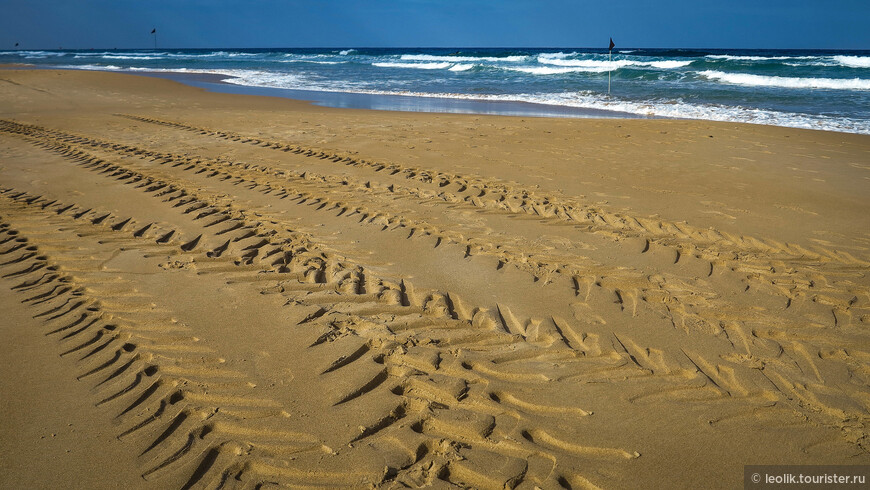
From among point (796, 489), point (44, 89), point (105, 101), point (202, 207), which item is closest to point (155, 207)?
point (202, 207)

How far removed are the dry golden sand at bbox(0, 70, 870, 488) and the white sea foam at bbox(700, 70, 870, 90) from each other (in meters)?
16.9

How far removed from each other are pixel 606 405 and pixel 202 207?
4415mm

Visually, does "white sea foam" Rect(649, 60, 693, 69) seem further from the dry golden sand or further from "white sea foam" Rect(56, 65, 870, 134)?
the dry golden sand

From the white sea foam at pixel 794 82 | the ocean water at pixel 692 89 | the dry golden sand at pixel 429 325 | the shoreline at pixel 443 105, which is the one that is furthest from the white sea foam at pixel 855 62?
the dry golden sand at pixel 429 325

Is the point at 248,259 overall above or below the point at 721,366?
above

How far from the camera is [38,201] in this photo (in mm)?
5746

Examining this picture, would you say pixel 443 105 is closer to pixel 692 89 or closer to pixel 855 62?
pixel 692 89

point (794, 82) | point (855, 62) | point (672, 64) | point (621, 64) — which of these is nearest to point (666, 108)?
point (794, 82)

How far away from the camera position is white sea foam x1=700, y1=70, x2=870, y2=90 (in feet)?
66.4

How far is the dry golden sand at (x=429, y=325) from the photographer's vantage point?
88.1 inches

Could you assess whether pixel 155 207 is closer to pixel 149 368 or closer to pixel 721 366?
pixel 149 368

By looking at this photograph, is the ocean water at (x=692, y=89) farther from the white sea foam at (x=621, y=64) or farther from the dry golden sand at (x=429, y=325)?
the dry golden sand at (x=429, y=325)

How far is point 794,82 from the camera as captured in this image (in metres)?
21.7

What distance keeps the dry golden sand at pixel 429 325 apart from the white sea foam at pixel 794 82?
1686 cm
